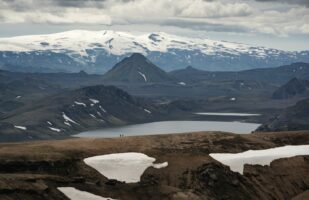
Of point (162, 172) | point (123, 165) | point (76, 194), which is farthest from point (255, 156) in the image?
point (76, 194)

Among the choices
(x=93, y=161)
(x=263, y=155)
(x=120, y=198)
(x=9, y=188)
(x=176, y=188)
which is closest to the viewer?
(x=9, y=188)

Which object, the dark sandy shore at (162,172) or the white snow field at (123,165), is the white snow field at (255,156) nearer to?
the dark sandy shore at (162,172)

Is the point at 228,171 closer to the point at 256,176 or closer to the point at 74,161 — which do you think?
the point at 256,176

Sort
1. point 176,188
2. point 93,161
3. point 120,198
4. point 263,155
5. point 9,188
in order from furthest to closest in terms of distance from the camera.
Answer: point 263,155
point 93,161
point 176,188
point 120,198
point 9,188

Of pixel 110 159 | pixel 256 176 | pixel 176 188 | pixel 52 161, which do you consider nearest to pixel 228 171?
pixel 256 176

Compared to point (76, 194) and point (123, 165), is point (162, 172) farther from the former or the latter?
Result: point (76, 194)

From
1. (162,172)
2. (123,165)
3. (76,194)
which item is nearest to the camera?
(76,194)

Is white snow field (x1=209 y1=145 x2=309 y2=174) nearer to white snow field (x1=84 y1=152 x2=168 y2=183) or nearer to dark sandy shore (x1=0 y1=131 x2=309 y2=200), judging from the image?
dark sandy shore (x1=0 y1=131 x2=309 y2=200)
